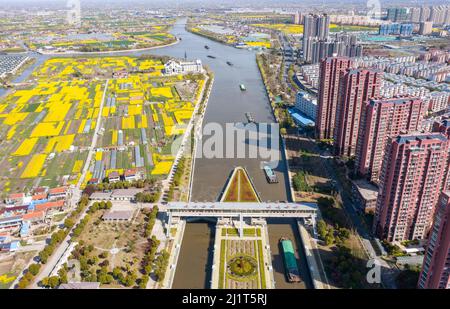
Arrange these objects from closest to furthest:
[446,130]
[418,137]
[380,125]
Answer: [418,137] → [446,130] → [380,125]

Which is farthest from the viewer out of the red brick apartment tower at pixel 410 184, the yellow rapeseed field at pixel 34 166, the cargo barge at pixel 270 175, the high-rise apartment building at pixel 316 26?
the high-rise apartment building at pixel 316 26

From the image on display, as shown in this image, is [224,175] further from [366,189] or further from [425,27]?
[425,27]

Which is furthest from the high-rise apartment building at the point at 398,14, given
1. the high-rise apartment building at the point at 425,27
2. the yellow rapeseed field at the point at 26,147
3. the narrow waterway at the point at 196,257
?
the narrow waterway at the point at 196,257

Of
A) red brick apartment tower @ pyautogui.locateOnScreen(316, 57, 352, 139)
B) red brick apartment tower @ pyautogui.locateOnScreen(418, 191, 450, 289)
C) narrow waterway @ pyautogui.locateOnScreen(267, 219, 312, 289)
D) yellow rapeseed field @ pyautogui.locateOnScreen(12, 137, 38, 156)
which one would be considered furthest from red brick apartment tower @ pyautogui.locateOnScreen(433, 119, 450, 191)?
yellow rapeseed field @ pyautogui.locateOnScreen(12, 137, 38, 156)

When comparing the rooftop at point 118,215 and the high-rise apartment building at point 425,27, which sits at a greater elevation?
the high-rise apartment building at point 425,27

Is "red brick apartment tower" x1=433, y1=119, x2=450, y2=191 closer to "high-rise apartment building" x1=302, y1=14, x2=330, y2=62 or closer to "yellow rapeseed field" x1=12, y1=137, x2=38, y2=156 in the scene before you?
"yellow rapeseed field" x1=12, y1=137, x2=38, y2=156

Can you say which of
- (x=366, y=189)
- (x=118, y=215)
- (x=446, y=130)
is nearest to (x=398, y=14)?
(x=446, y=130)

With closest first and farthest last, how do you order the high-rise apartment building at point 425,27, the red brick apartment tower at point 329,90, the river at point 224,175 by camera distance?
the river at point 224,175 → the red brick apartment tower at point 329,90 → the high-rise apartment building at point 425,27

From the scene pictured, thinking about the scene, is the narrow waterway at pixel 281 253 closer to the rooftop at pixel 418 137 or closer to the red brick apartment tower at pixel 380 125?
the red brick apartment tower at pixel 380 125
